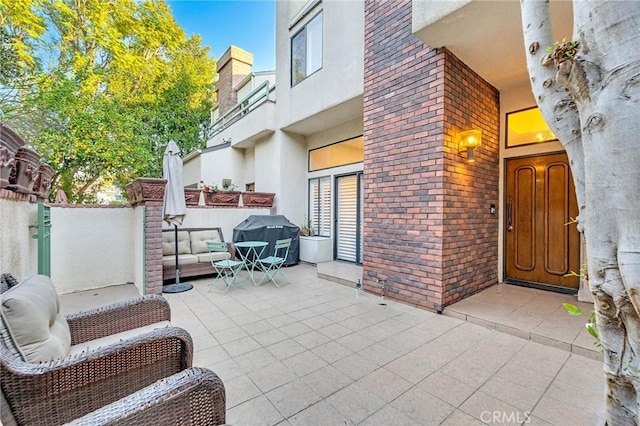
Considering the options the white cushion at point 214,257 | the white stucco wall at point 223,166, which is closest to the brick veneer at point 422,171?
the white cushion at point 214,257

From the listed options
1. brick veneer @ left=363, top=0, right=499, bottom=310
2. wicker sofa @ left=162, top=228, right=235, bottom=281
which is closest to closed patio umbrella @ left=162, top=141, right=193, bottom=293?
wicker sofa @ left=162, top=228, right=235, bottom=281

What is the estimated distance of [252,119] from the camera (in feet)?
27.1

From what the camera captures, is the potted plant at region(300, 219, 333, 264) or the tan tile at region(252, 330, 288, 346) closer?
the tan tile at region(252, 330, 288, 346)

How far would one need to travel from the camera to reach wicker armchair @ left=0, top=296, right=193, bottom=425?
121cm

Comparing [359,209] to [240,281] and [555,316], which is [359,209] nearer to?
[240,281]

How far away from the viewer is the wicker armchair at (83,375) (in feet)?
3.97

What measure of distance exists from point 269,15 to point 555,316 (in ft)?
31.1

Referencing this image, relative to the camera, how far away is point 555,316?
3.19 m

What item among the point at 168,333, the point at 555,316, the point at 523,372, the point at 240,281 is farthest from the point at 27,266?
the point at 555,316

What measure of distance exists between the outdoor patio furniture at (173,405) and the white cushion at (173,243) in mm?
4794

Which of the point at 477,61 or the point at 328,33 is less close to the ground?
the point at 328,33

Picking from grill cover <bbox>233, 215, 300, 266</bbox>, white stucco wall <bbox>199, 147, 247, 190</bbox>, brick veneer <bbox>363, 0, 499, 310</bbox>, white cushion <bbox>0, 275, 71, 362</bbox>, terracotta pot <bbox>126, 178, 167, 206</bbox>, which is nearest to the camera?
white cushion <bbox>0, 275, 71, 362</bbox>

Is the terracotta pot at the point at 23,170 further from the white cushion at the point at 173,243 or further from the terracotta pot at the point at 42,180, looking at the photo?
the white cushion at the point at 173,243

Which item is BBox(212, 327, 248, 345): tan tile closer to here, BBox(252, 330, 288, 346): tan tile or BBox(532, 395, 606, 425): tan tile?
BBox(252, 330, 288, 346): tan tile
